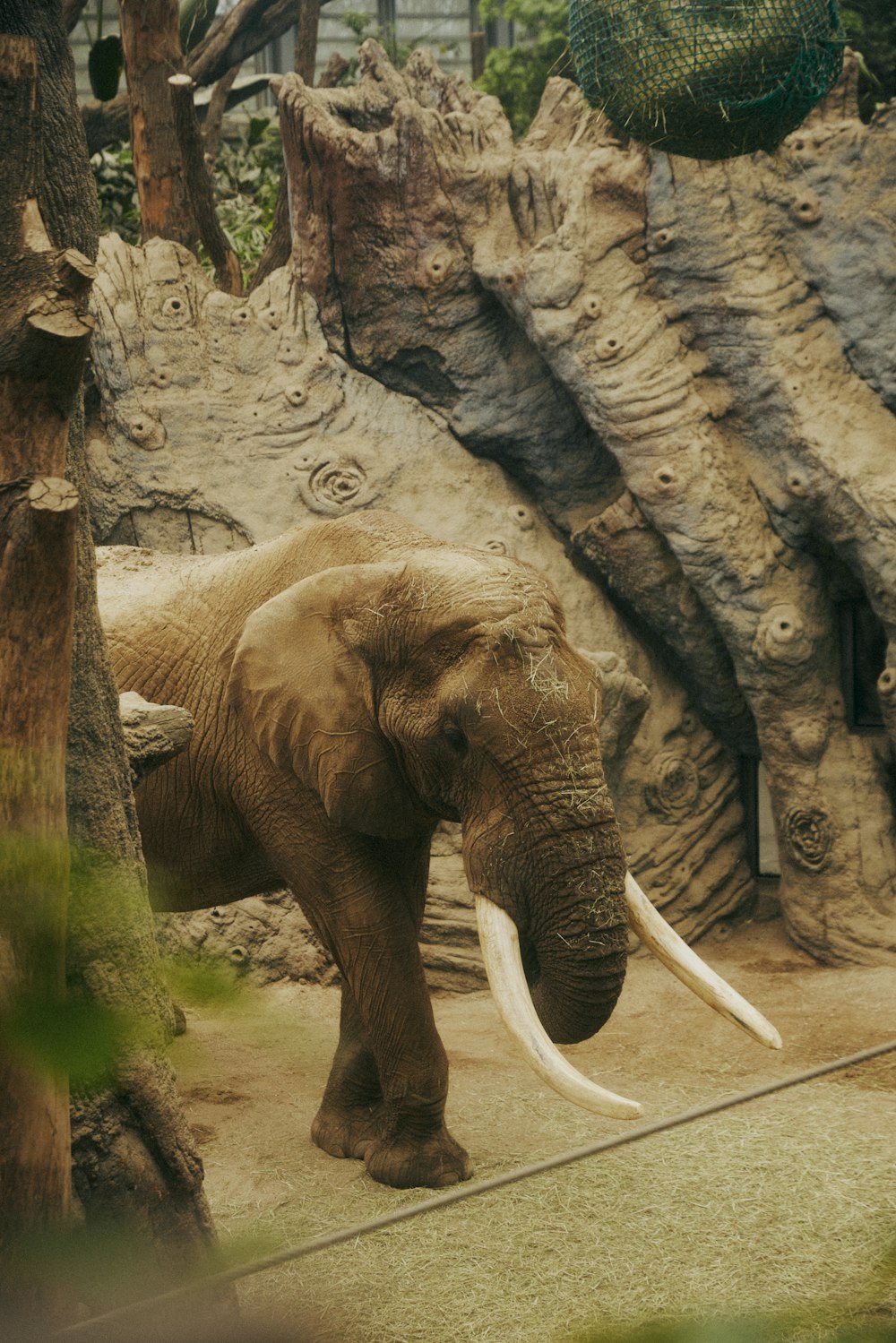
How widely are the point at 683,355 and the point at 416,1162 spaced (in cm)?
401

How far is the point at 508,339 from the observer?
7.18 metres

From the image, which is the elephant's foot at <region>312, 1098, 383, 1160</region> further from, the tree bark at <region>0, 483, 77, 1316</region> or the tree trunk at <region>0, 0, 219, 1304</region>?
the tree bark at <region>0, 483, 77, 1316</region>

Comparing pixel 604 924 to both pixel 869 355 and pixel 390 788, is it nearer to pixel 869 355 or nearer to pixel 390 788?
pixel 390 788

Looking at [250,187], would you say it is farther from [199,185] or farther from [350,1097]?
[350,1097]

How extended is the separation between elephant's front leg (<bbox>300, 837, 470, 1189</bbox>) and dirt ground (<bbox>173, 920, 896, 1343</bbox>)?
0.38 ft

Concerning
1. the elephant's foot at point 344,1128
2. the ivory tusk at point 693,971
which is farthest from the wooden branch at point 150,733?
the elephant's foot at point 344,1128

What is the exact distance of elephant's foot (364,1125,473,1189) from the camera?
424 centimetres

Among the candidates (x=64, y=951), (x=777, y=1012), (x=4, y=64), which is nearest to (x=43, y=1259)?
(x=64, y=951)

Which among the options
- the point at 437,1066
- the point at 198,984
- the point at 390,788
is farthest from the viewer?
the point at 437,1066

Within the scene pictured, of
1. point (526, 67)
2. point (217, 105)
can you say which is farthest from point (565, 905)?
point (526, 67)

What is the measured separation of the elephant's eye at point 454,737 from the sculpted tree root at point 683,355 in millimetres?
3209

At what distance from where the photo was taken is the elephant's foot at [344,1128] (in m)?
4.55

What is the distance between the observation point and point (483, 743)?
366 centimetres

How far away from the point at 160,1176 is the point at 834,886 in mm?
4657
